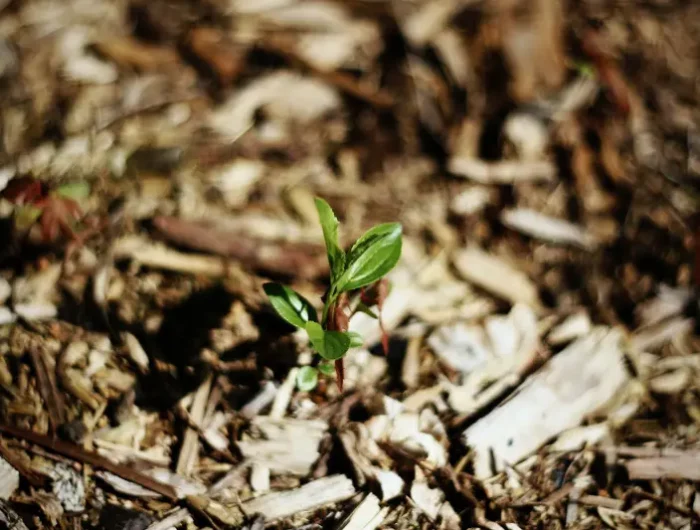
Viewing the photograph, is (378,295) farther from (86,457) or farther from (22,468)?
(22,468)

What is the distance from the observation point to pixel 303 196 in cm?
223

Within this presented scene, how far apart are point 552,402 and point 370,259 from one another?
0.68 meters

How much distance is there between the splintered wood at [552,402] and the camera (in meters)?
1.62

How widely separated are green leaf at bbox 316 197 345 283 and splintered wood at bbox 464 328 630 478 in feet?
1.82

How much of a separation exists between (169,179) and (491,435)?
1350 mm

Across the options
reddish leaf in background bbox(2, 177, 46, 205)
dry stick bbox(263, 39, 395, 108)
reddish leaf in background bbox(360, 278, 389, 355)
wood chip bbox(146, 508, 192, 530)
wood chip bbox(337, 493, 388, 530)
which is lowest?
wood chip bbox(146, 508, 192, 530)

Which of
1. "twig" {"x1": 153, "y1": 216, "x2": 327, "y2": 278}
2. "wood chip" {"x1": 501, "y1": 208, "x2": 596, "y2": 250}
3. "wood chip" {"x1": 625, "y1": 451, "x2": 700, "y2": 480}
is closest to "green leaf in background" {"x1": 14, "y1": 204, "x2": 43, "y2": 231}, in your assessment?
"twig" {"x1": 153, "y1": 216, "x2": 327, "y2": 278}

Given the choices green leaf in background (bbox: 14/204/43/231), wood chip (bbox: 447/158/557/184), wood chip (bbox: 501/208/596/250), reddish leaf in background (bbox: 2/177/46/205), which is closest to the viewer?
reddish leaf in background (bbox: 2/177/46/205)

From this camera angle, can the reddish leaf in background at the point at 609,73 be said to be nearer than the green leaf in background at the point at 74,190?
No

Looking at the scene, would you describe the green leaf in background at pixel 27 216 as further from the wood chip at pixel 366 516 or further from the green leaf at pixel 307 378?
the wood chip at pixel 366 516

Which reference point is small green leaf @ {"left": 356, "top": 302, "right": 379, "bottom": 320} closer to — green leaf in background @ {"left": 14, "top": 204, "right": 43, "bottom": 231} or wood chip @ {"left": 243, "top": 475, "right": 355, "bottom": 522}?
wood chip @ {"left": 243, "top": 475, "right": 355, "bottom": 522}

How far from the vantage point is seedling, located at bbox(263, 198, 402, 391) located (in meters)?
1.46

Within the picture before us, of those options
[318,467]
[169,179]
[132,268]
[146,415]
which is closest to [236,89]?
[169,179]

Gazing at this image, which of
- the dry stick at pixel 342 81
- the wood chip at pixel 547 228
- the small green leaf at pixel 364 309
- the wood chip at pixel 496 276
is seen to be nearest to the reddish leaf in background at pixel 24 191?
the small green leaf at pixel 364 309
